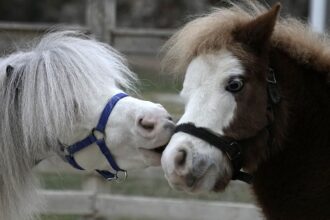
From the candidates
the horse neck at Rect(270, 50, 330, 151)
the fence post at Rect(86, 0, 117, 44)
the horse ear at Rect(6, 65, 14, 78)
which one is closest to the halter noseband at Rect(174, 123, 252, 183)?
the horse neck at Rect(270, 50, 330, 151)

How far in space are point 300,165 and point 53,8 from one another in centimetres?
1674

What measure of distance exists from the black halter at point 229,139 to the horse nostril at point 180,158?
0.30ft

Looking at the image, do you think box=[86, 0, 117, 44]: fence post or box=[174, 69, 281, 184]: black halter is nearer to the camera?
box=[174, 69, 281, 184]: black halter

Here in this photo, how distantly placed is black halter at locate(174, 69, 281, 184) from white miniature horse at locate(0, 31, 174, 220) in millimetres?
164

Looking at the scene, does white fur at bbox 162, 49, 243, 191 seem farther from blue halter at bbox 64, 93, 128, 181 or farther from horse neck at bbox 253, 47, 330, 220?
blue halter at bbox 64, 93, 128, 181

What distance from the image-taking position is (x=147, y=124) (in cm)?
311

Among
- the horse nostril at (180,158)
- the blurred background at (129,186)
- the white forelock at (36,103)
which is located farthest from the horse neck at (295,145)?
the white forelock at (36,103)

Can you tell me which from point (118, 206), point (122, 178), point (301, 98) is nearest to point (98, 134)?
point (122, 178)

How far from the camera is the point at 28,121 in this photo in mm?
3225

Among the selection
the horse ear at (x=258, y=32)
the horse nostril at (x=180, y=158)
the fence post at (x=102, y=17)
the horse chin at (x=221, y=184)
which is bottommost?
the fence post at (x=102, y=17)

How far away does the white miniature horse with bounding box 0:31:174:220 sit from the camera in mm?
3207

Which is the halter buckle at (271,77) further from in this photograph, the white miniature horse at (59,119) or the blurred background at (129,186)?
the blurred background at (129,186)

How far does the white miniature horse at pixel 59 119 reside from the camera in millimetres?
3207

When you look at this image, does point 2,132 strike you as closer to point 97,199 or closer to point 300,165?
point 300,165
